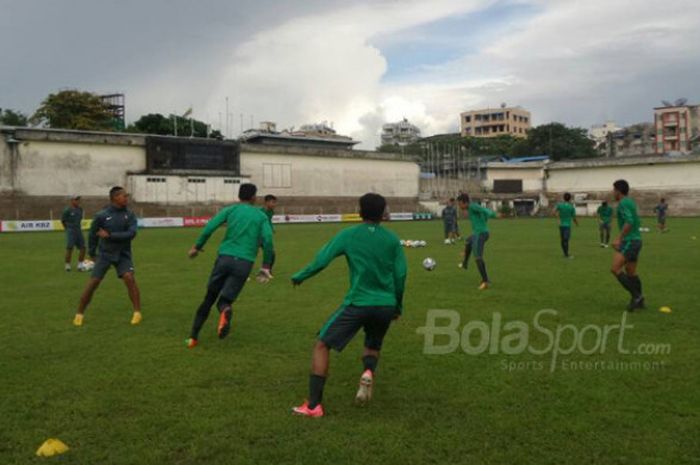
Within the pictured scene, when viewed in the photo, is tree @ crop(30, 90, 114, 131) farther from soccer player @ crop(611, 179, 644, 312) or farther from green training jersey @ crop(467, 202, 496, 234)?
soccer player @ crop(611, 179, 644, 312)

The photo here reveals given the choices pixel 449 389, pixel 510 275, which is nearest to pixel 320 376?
pixel 449 389

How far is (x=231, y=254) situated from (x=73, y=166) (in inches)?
1795

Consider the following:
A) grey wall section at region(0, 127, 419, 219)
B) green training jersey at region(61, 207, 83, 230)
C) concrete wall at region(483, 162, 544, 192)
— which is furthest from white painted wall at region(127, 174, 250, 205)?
green training jersey at region(61, 207, 83, 230)

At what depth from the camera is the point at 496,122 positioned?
420 ft

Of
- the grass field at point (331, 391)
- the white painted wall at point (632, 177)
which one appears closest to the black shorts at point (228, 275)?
the grass field at point (331, 391)

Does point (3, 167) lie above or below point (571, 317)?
above

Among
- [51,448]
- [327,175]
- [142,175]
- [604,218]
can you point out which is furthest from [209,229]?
[327,175]

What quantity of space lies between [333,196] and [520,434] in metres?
58.5

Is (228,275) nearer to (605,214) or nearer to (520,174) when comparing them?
(605,214)

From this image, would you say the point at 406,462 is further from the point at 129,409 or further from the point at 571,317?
the point at 571,317

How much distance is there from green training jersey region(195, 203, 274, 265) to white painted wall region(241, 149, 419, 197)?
162ft

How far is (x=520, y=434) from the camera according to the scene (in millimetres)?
4664

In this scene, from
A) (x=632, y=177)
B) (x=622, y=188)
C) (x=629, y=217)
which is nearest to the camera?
(x=629, y=217)

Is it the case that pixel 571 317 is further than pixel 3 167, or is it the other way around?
pixel 3 167
